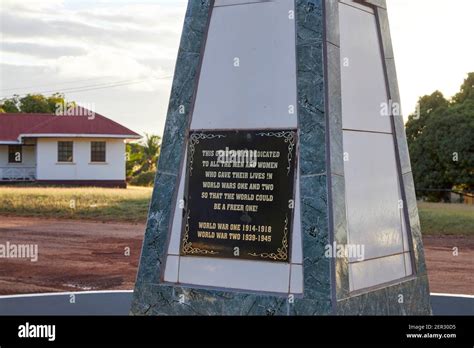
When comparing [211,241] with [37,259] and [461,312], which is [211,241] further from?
[37,259]

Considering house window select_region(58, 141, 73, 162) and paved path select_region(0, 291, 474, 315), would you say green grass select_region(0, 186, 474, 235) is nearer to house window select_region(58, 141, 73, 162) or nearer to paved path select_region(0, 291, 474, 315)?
house window select_region(58, 141, 73, 162)

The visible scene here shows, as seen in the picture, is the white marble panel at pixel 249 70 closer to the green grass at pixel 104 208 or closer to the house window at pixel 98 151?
the green grass at pixel 104 208

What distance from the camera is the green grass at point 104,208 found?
22.9 metres

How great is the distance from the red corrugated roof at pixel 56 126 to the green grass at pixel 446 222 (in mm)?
16537

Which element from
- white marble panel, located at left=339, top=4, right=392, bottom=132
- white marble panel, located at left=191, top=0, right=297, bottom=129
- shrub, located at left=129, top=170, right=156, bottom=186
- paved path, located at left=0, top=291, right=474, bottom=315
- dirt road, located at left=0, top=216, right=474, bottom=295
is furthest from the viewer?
shrub, located at left=129, top=170, right=156, bottom=186

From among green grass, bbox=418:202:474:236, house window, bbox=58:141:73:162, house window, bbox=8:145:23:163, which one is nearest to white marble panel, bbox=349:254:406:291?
green grass, bbox=418:202:474:236

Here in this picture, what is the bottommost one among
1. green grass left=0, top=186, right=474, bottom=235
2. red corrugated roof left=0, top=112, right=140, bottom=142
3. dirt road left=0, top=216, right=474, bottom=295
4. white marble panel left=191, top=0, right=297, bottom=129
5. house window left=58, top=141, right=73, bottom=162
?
dirt road left=0, top=216, right=474, bottom=295

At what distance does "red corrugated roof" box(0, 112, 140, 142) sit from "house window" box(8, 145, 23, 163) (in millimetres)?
696

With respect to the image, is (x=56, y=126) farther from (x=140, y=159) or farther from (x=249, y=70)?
(x=249, y=70)

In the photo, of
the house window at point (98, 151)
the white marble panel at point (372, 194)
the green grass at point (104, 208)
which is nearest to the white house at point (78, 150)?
the house window at point (98, 151)

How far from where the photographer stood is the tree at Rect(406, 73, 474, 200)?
2969 cm

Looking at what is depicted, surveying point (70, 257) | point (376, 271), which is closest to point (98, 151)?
point (70, 257)

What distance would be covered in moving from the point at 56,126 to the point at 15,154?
131 inches
